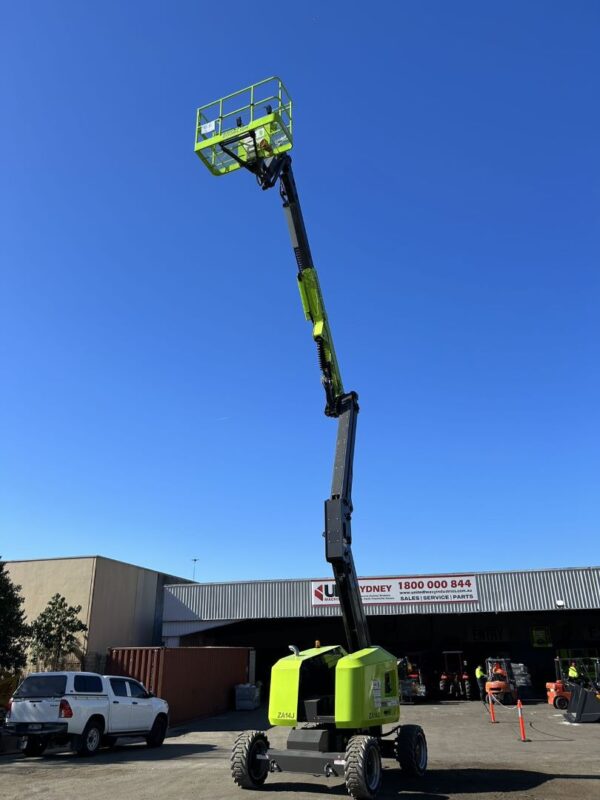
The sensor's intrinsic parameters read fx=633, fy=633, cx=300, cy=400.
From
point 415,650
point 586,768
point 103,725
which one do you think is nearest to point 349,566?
point 586,768

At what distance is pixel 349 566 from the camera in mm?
11828

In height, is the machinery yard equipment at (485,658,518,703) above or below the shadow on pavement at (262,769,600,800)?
above

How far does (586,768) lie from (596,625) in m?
30.4

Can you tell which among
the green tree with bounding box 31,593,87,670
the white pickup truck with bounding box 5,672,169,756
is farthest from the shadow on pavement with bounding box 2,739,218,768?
the green tree with bounding box 31,593,87,670

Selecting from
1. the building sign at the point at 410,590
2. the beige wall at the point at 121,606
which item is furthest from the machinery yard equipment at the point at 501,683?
the beige wall at the point at 121,606

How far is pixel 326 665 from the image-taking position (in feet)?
38.4

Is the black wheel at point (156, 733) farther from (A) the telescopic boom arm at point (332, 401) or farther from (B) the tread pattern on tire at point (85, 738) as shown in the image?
(A) the telescopic boom arm at point (332, 401)

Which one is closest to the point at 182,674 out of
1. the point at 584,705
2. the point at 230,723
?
the point at 230,723

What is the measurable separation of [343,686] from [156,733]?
896 cm

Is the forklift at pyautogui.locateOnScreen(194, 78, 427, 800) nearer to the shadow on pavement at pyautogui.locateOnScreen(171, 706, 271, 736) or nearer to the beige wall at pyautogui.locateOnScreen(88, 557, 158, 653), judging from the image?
the shadow on pavement at pyautogui.locateOnScreen(171, 706, 271, 736)

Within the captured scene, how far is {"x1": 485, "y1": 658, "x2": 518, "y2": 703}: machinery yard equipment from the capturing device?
2759 centimetres

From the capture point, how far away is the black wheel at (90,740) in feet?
46.7

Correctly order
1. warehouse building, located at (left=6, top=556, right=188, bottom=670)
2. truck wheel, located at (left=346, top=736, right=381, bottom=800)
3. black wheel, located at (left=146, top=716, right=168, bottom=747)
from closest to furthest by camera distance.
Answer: truck wheel, located at (left=346, top=736, right=381, bottom=800), black wheel, located at (left=146, top=716, right=168, bottom=747), warehouse building, located at (left=6, top=556, right=188, bottom=670)

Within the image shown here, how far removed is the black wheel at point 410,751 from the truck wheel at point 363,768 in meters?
1.37
